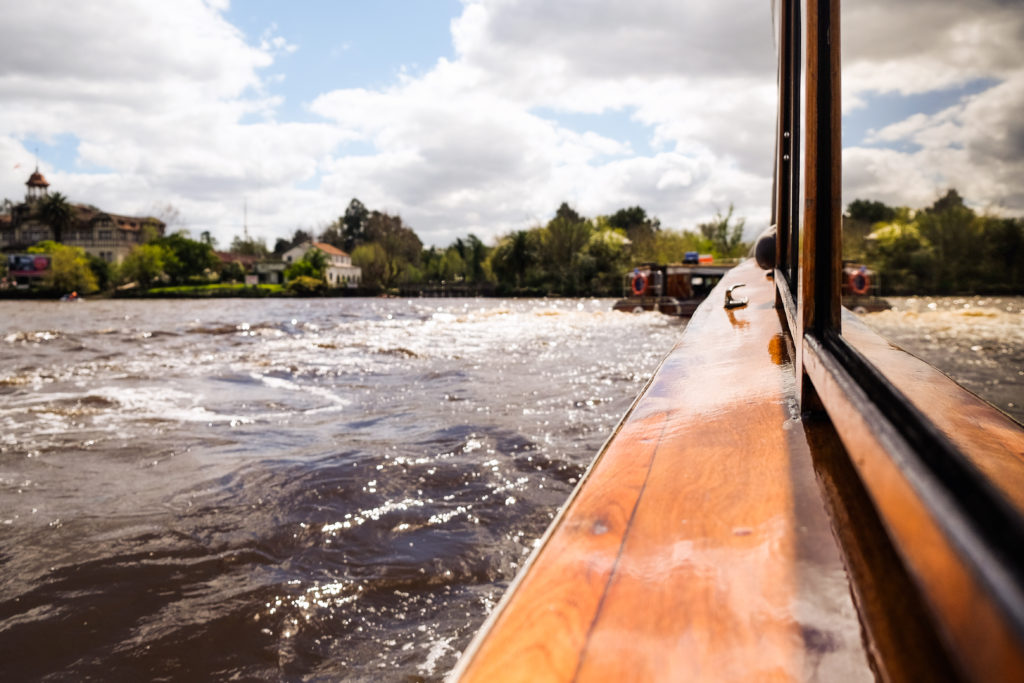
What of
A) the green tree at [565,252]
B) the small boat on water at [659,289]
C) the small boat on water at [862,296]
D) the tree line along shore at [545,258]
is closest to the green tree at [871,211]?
the tree line along shore at [545,258]

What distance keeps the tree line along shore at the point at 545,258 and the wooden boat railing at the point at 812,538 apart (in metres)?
0.38

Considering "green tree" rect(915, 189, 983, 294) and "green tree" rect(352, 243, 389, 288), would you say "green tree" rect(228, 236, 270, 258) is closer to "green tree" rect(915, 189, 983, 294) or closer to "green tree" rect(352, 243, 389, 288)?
"green tree" rect(352, 243, 389, 288)

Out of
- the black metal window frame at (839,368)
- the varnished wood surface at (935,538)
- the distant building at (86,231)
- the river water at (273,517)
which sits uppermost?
the distant building at (86,231)

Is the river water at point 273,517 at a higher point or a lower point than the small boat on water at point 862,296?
lower

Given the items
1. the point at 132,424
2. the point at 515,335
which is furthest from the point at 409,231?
the point at 132,424

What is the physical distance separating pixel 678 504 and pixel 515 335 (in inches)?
361

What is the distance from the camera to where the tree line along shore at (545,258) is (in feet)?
4.92

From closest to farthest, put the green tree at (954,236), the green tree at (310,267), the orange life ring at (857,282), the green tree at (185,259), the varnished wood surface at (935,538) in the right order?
the varnished wood surface at (935,538), the green tree at (954,236), the orange life ring at (857,282), the green tree at (310,267), the green tree at (185,259)

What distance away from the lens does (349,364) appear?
6539mm

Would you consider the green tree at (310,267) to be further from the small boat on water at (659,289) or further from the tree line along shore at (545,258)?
the small boat on water at (659,289)

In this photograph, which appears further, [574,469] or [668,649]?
[574,469]

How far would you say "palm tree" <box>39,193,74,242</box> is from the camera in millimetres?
60250

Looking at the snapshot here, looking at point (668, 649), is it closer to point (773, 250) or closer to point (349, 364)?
→ point (773, 250)

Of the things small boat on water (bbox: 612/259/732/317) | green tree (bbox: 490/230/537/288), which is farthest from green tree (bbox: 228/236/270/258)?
small boat on water (bbox: 612/259/732/317)
